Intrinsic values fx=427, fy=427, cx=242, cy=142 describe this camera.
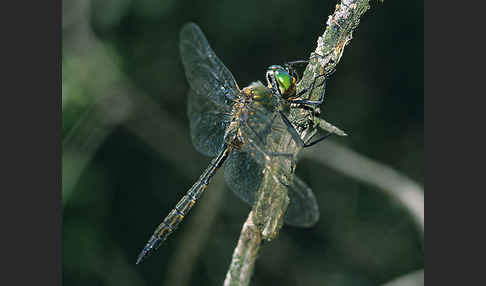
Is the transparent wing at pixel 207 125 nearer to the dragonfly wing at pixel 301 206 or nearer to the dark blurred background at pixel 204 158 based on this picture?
the dragonfly wing at pixel 301 206

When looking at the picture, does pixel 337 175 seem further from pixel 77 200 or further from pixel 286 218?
pixel 77 200

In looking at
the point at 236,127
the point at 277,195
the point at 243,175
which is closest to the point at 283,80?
the point at 236,127

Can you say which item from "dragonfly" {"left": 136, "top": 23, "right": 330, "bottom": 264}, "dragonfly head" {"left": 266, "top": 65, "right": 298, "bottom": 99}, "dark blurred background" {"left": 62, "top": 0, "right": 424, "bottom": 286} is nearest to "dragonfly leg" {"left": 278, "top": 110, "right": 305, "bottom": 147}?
"dragonfly" {"left": 136, "top": 23, "right": 330, "bottom": 264}

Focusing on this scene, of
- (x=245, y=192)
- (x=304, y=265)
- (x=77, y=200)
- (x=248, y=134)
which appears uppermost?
(x=248, y=134)

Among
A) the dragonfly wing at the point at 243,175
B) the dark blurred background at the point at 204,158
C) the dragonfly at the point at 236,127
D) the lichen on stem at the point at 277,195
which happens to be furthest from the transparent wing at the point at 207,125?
the dark blurred background at the point at 204,158

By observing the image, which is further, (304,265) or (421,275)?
(304,265)

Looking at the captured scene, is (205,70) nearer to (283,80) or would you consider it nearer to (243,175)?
(283,80)

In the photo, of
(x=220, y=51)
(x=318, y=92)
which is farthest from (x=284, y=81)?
(x=220, y=51)

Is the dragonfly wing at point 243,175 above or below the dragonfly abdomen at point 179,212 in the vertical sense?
above
